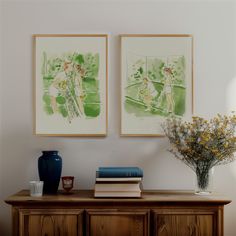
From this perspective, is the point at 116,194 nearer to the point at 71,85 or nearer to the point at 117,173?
the point at 117,173

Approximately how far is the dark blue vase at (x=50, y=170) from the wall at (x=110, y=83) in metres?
0.19

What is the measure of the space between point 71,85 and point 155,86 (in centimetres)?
62

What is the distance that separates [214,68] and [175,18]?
0.47 metres

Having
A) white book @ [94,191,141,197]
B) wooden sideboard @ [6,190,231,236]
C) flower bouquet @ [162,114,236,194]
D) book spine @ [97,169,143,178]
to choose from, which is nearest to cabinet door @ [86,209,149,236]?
wooden sideboard @ [6,190,231,236]

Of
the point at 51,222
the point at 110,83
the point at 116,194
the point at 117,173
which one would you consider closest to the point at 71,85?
the point at 110,83

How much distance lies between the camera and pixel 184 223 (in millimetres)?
2715

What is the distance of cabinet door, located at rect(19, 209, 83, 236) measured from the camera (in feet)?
8.92

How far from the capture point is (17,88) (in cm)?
317

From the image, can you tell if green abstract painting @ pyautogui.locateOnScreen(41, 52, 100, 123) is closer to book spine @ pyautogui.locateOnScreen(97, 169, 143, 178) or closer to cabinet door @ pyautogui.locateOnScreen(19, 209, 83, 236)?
book spine @ pyautogui.locateOnScreen(97, 169, 143, 178)

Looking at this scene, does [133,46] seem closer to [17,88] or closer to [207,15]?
[207,15]

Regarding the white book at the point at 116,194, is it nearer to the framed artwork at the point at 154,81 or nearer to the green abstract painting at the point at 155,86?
the framed artwork at the point at 154,81

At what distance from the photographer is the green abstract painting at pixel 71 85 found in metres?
3.15

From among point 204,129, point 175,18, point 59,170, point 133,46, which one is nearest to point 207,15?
point 175,18

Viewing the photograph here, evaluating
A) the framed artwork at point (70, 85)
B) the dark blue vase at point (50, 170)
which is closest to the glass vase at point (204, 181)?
the framed artwork at point (70, 85)
